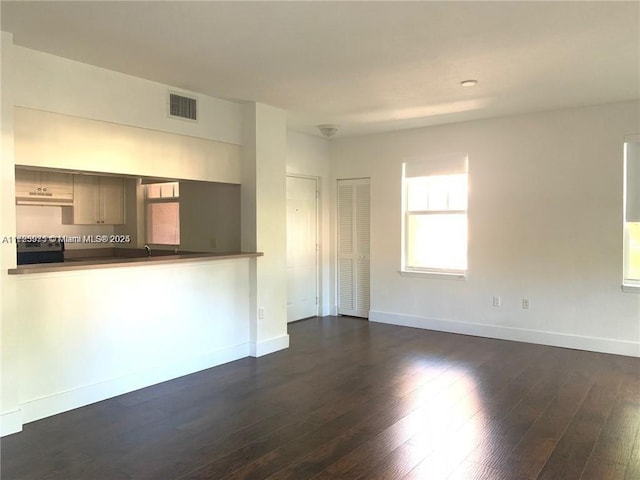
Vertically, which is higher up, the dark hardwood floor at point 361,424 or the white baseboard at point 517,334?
the white baseboard at point 517,334

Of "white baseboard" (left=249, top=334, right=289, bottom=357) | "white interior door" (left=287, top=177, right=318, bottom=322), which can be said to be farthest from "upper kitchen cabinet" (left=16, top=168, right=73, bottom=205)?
"white baseboard" (left=249, top=334, right=289, bottom=357)

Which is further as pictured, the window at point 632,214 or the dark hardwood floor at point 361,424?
the window at point 632,214

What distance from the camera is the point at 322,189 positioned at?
701 cm

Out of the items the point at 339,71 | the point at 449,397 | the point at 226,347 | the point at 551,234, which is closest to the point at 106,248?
the point at 226,347

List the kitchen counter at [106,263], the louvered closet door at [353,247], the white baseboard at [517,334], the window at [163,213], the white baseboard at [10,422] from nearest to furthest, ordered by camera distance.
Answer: the white baseboard at [10,422], the kitchen counter at [106,263], the white baseboard at [517,334], the window at [163,213], the louvered closet door at [353,247]

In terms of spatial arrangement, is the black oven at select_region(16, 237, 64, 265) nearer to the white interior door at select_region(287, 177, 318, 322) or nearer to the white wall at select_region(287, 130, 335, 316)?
the white interior door at select_region(287, 177, 318, 322)

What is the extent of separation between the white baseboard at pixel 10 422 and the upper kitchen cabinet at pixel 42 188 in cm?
313

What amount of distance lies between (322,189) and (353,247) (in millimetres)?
984

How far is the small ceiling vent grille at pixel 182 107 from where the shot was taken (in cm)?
430

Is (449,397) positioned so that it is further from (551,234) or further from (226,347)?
(551,234)

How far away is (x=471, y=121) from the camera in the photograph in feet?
18.9

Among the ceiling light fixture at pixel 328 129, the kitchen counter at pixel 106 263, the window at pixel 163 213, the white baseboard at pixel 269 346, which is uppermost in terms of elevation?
the ceiling light fixture at pixel 328 129

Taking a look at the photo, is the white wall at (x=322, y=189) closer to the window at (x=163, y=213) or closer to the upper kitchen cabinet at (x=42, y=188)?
the window at (x=163, y=213)

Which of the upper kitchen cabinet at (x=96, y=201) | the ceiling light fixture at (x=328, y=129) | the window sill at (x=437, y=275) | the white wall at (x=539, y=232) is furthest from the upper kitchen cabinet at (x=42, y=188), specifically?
the window sill at (x=437, y=275)
